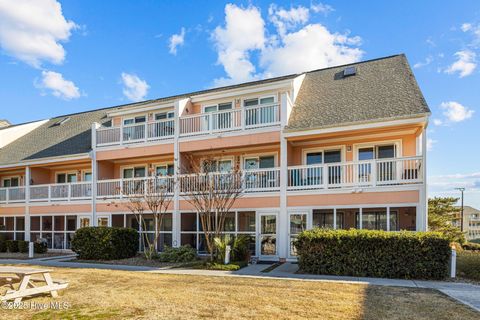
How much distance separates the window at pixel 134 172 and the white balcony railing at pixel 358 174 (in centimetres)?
960

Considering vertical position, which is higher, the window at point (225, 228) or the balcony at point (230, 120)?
the balcony at point (230, 120)

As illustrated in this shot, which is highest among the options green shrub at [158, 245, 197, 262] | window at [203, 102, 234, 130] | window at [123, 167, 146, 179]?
window at [203, 102, 234, 130]

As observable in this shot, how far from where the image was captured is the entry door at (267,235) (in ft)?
55.1

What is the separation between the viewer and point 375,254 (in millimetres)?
12266

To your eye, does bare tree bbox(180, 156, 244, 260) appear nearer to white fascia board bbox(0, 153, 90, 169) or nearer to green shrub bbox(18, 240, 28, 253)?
white fascia board bbox(0, 153, 90, 169)

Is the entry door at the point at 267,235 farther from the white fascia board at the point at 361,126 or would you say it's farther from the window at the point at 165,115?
the window at the point at 165,115

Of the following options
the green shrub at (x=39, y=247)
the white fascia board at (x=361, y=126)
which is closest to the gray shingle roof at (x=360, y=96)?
the white fascia board at (x=361, y=126)

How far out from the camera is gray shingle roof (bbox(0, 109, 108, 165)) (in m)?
23.4

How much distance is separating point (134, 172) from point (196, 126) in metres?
6.00

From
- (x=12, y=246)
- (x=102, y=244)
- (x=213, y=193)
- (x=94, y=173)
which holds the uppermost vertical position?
(x=94, y=173)

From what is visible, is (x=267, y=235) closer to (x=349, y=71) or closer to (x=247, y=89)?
(x=247, y=89)

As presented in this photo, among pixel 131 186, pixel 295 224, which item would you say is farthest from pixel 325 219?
pixel 131 186

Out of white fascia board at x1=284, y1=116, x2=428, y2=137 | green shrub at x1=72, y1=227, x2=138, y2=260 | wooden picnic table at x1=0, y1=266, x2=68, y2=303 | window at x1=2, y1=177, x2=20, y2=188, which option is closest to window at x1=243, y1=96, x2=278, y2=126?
white fascia board at x1=284, y1=116, x2=428, y2=137

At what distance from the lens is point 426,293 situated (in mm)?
9422
